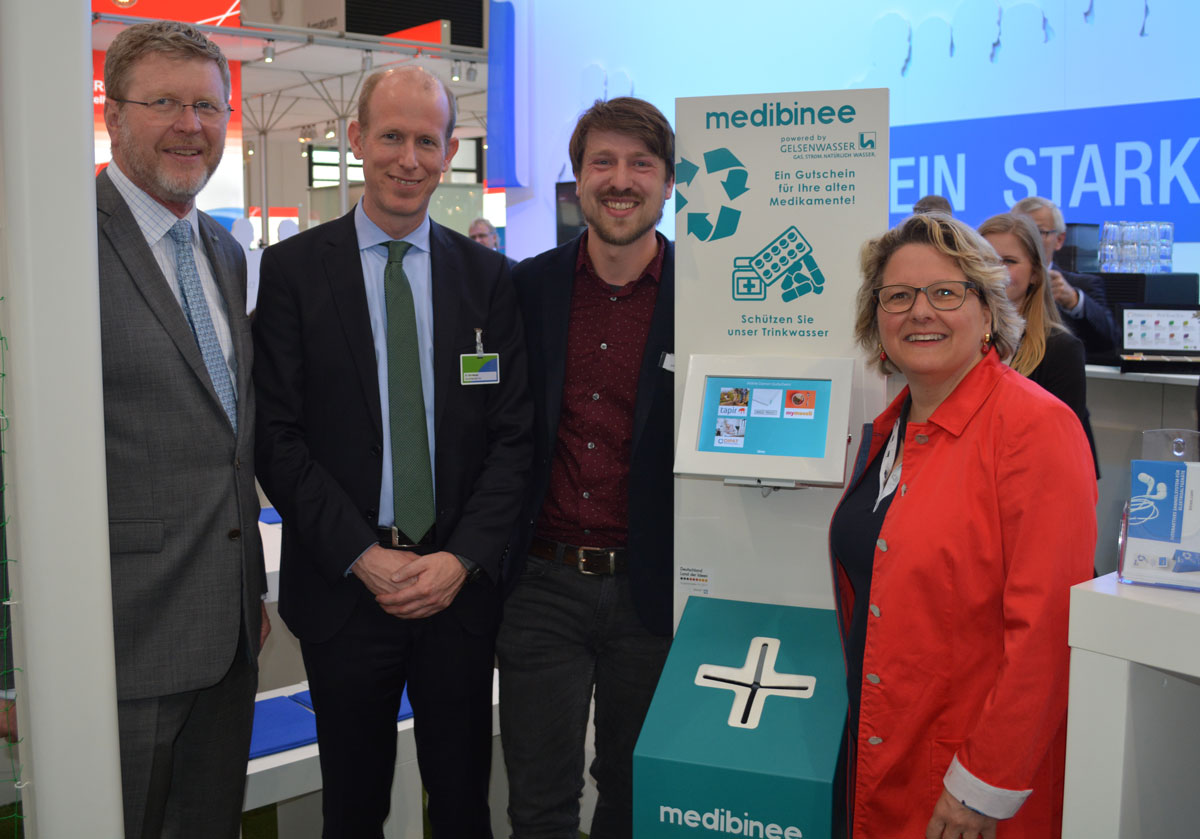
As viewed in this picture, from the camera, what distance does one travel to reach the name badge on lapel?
2.28m

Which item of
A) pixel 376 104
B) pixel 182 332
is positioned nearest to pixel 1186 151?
pixel 376 104

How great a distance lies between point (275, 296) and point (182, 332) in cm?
31

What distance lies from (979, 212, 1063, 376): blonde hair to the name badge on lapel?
1.64m

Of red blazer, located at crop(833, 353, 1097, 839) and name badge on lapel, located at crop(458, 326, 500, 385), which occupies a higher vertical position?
name badge on lapel, located at crop(458, 326, 500, 385)

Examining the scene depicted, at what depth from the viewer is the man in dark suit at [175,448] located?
1921 mm

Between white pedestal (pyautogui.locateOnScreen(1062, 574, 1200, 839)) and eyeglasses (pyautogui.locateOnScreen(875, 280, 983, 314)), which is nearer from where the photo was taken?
white pedestal (pyautogui.locateOnScreen(1062, 574, 1200, 839))

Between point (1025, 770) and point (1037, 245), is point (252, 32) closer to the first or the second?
point (1037, 245)

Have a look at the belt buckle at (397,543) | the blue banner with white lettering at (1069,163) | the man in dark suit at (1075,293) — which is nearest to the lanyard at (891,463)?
the belt buckle at (397,543)

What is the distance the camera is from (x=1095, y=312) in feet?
14.9

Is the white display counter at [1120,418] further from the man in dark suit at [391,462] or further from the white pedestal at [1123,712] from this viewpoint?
the white pedestal at [1123,712]

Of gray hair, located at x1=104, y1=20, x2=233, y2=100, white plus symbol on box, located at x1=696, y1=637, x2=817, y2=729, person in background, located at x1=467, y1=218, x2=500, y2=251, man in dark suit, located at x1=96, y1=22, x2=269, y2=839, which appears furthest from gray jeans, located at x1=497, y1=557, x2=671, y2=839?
person in background, located at x1=467, y1=218, x2=500, y2=251

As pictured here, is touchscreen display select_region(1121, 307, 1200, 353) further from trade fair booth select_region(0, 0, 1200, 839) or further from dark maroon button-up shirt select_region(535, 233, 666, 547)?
dark maroon button-up shirt select_region(535, 233, 666, 547)

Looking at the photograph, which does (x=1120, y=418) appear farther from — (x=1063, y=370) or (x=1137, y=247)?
(x=1063, y=370)

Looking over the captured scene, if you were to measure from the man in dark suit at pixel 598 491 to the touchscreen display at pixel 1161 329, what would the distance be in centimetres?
302
